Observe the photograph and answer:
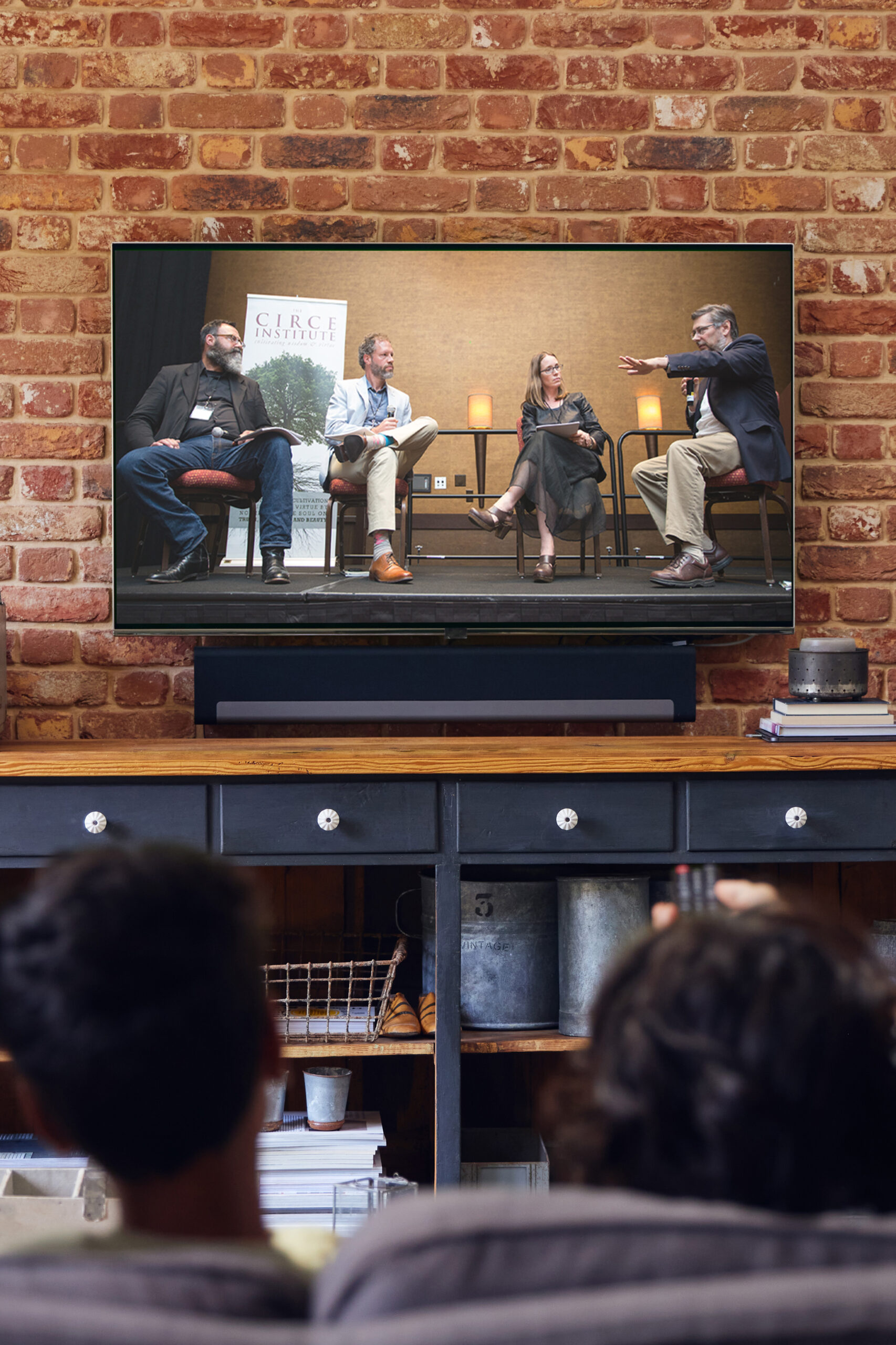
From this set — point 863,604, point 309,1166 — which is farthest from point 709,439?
point 309,1166

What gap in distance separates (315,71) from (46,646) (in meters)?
1.36

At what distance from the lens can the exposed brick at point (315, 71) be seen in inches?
97.9

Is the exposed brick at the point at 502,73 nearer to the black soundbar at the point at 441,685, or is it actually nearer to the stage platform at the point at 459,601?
the stage platform at the point at 459,601

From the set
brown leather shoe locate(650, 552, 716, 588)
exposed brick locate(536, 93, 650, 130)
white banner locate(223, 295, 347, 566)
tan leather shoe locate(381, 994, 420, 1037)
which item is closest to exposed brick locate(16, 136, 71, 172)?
white banner locate(223, 295, 347, 566)

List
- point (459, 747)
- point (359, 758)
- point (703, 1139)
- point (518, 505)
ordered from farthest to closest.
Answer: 1. point (518, 505)
2. point (459, 747)
3. point (359, 758)
4. point (703, 1139)

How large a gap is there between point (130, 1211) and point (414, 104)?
7.82ft

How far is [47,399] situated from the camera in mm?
2496

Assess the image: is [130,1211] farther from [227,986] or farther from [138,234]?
[138,234]

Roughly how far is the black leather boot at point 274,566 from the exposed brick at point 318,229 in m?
0.67

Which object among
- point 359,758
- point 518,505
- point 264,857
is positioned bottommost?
point 264,857

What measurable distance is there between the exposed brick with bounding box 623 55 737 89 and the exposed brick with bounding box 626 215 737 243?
0.28m

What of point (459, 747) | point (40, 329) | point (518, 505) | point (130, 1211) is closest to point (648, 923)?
point (459, 747)

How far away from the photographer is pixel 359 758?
1982 mm

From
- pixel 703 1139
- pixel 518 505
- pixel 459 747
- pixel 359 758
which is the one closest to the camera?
pixel 703 1139
